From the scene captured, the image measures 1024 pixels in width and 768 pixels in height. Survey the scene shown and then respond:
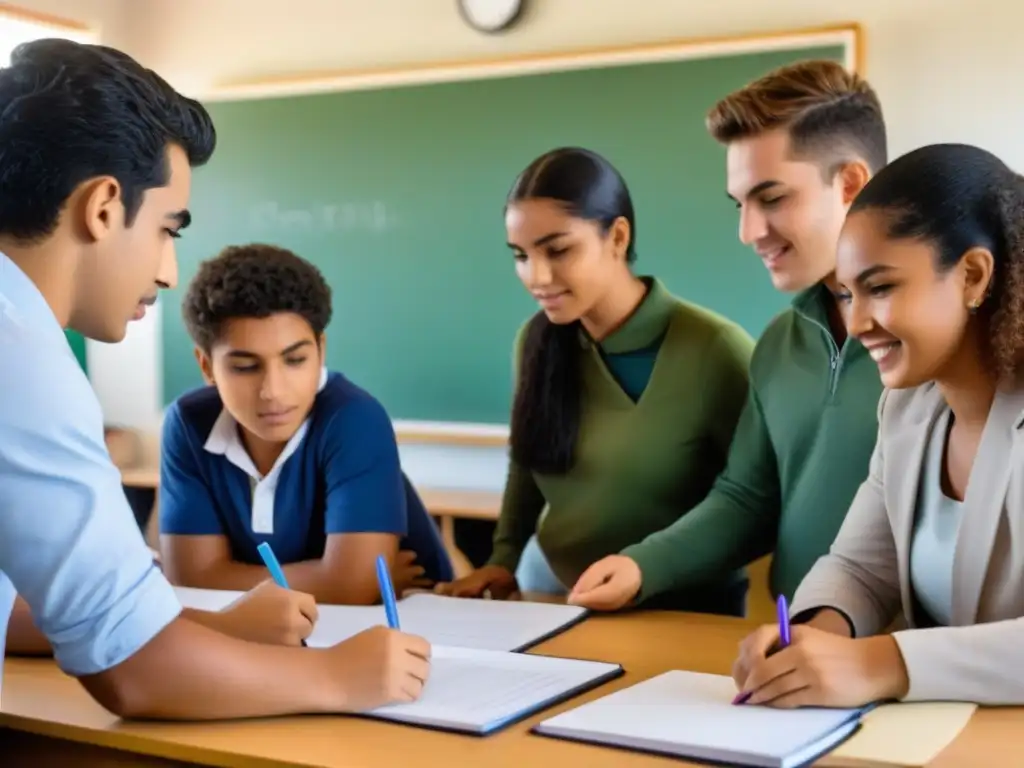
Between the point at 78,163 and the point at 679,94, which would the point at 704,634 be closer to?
the point at 78,163

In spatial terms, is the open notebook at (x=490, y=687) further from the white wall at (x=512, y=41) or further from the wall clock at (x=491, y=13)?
the wall clock at (x=491, y=13)

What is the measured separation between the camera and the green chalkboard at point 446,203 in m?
3.16

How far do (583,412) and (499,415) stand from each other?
1517mm

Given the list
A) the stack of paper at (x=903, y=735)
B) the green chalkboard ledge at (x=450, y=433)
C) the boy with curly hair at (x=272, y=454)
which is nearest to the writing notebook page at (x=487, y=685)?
the stack of paper at (x=903, y=735)

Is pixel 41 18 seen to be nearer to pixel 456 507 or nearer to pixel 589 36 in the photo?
pixel 589 36

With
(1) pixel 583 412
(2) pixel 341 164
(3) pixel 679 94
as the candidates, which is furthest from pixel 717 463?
(2) pixel 341 164

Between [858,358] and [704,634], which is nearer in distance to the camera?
[704,634]

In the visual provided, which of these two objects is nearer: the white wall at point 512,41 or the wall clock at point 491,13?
the white wall at point 512,41

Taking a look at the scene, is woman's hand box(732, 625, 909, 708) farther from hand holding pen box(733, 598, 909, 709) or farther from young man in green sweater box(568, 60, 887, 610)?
young man in green sweater box(568, 60, 887, 610)

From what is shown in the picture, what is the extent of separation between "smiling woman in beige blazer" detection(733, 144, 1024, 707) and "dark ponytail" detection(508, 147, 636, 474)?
653mm

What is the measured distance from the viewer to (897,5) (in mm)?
2932

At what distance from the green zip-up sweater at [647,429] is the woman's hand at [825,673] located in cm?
71

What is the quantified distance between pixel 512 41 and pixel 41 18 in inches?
61.2

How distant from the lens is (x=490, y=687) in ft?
4.02
